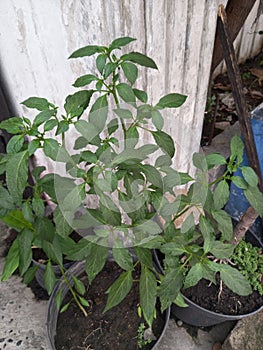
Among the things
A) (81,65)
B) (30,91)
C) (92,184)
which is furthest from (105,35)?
(30,91)

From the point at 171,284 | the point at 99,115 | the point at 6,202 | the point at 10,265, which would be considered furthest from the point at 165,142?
the point at 10,265

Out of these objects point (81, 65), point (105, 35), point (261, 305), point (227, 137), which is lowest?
point (261, 305)

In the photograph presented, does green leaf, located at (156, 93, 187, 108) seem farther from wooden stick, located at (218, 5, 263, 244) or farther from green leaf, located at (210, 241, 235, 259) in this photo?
wooden stick, located at (218, 5, 263, 244)

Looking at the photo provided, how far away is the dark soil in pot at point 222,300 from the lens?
1466 mm

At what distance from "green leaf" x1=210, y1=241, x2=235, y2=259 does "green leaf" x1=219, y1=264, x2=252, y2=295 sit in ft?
0.11

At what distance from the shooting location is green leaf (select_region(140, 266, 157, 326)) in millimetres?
1031

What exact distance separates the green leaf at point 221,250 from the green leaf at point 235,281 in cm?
3

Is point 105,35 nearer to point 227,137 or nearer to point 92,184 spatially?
point 92,184

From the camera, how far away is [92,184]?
2.83 feet

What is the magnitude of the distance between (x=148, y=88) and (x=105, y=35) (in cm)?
26

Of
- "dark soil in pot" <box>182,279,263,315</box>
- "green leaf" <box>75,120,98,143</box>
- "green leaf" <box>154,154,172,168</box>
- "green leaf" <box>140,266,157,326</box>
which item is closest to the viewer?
"green leaf" <box>75,120,98,143</box>

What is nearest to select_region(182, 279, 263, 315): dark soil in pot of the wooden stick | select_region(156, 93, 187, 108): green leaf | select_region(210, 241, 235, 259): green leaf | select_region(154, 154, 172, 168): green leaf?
the wooden stick

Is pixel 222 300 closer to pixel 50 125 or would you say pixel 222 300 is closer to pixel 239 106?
pixel 239 106

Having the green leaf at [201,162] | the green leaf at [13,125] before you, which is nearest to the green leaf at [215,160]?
the green leaf at [201,162]
